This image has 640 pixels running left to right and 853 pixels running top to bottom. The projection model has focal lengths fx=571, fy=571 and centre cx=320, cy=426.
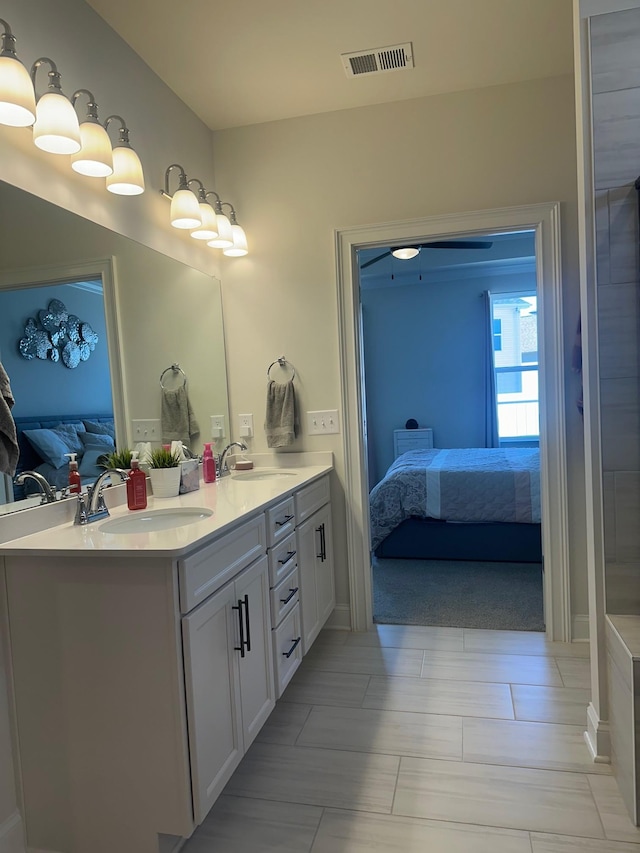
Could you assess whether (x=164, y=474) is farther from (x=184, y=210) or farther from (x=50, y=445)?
(x=184, y=210)

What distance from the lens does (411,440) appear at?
21.3 feet

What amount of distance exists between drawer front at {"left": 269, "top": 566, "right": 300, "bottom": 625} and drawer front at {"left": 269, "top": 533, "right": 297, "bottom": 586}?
29mm

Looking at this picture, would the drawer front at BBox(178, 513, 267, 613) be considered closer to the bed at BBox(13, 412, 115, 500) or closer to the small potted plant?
the small potted plant

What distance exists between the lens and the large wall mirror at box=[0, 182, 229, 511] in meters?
1.68

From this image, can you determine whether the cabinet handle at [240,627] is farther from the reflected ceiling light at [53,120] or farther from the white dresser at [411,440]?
the white dresser at [411,440]

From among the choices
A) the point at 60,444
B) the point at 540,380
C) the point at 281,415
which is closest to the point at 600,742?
the point at 540,380

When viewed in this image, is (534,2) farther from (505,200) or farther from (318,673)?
(318,673)

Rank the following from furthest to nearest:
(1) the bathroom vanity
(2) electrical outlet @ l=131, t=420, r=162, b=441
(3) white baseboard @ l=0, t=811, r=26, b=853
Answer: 1. (2) electrical outlet @ l=131, t=420, r=162, b=441
2. (3) white baseboard @ l=0, t=811, r=26, b=853
3. (1) the bathroom vanity

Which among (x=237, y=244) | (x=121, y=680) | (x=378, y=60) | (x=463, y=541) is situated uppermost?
(x=378, y=60)

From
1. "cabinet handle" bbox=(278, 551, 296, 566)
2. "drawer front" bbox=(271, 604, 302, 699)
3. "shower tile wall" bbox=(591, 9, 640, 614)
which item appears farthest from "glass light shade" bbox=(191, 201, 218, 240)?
"drawer front" bbox=(271, 604, 302, 699)

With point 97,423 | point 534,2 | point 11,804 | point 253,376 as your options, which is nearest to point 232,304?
point 253,376

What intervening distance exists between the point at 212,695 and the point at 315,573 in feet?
3.66

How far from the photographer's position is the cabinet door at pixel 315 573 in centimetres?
244

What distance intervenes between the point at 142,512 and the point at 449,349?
16.5 ft
